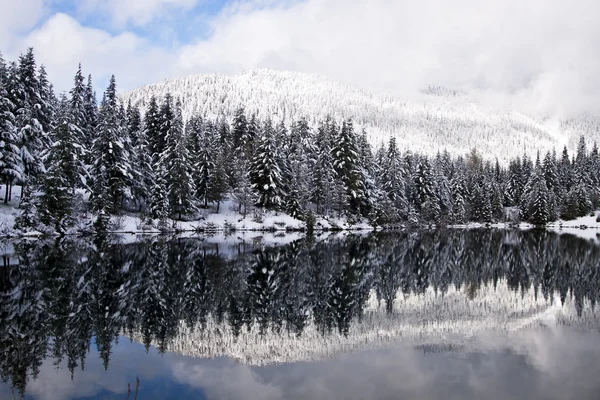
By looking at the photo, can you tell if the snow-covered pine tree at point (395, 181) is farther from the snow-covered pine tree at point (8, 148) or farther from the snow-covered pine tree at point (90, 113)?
the snow-covered pine tree at point (8, 148)

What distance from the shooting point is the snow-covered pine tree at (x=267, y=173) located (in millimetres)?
65312

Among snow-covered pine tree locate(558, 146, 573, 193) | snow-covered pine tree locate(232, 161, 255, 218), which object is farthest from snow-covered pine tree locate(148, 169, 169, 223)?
snow-covered pine tree locate(558, 146, 573, 193)

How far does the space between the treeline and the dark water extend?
878 inches

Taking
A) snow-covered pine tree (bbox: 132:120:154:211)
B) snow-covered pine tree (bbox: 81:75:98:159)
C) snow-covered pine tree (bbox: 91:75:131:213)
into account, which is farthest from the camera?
snow-covered pine tree (bbox: 81:75:98:159)

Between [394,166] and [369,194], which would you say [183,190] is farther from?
[394,166]

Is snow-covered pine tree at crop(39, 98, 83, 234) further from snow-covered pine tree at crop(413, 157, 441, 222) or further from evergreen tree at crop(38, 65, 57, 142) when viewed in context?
snow-covered pine tree at crop(413, 157, 441, 222)

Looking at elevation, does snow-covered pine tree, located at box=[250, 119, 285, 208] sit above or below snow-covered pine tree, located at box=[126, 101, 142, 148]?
below

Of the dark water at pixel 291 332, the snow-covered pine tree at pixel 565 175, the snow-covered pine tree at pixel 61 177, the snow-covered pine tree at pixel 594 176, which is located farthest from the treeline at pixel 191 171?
the dark water at pixel 291 332

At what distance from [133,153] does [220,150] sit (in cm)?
1688

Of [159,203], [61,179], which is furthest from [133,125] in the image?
[61,179]

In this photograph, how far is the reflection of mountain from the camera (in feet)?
41.2

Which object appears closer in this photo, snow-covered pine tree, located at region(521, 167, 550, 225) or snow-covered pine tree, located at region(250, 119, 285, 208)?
snow-covered pine tree, located at region(250, 119, 285, 208)

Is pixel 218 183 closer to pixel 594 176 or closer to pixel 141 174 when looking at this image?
pixel 141 174

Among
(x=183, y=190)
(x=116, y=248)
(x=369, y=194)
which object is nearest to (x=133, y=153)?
(x=183, y=190)
